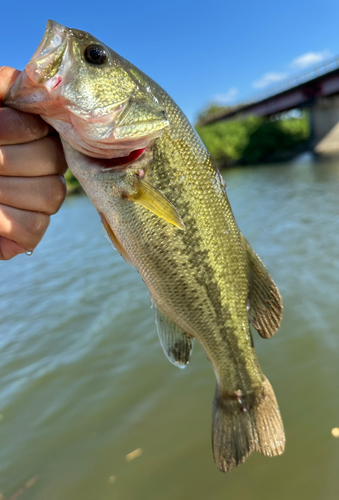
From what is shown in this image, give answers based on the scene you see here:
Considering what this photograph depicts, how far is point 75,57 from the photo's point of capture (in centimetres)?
172

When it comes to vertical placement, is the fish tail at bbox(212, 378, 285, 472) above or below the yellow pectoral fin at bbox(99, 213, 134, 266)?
below

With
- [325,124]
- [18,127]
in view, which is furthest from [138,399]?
[325,124]

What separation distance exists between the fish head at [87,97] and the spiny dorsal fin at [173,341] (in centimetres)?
111

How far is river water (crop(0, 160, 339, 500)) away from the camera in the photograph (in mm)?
2857

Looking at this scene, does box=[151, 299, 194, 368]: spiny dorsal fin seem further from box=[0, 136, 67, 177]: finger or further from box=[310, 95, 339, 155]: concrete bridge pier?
box=[310, 95, 339, 155]: concrete bridge pier

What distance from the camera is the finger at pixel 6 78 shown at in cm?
171

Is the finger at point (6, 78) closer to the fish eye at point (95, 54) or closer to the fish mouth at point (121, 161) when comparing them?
the fish eye at point (95, 54)

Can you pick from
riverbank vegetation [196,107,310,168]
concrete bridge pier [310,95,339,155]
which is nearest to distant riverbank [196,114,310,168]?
riverbank vegetation [196,107,310,168]

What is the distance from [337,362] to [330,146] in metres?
35.4

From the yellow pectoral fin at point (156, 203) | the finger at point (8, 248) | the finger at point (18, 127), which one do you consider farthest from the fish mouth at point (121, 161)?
the finger at point (8, 248)

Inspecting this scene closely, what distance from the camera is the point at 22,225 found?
74.5 inches

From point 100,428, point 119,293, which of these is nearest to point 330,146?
point 119,293

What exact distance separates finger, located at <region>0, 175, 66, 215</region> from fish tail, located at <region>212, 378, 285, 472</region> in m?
1.82

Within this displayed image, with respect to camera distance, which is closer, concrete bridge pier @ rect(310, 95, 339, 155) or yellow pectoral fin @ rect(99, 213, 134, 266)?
yellow pectoral fin @ rect(99, 213, 134, 266)
